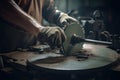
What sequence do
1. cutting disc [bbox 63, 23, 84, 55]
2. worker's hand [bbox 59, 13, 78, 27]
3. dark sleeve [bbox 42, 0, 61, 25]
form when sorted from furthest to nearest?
dark sleeve [bbox 42, 0, 61, 25]
worker's hand [bbox 59, 13, 78, 27]
cutting disc [bbox 63, 23, 84, 55]

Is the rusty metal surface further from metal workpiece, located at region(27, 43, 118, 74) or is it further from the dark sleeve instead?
the dark sleeve

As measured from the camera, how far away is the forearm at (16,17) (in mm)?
1608

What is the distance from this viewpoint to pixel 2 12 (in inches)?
63.5

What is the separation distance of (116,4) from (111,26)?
41 centimetres

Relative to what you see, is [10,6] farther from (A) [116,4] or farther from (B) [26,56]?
(A) [116,4]

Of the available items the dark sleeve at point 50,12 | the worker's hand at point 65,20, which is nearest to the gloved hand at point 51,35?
the worker's hand at point 65,20

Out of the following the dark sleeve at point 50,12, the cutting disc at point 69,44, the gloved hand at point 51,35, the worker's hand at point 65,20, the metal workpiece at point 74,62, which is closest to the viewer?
the metal workpiece at point 74,62

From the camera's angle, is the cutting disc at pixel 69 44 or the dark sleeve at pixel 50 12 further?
the dark sleeve at pixel 50 12

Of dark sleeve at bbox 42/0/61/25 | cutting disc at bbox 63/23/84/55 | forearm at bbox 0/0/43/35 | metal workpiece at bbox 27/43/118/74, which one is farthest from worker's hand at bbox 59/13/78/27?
forearm at bbox 0/0/43/35

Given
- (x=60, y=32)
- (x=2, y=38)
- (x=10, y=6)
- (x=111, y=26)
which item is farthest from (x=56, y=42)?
(x=111, y=26)

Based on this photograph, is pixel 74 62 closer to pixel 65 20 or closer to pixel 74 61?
pixel 74 61

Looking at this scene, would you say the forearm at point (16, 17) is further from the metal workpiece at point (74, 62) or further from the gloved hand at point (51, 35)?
the metal workpiece at point (74, 62)

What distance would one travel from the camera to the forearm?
5.28 feet

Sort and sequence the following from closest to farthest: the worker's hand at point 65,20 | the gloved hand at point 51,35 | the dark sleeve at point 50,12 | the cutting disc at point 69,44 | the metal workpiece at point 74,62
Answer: the metal workpiece at point 74,62 → the gloved hand at point 51,35 → the cutting disc at point 69,44 → the worker's hand at point 65,20 → the dark sleeve at point 50,12
